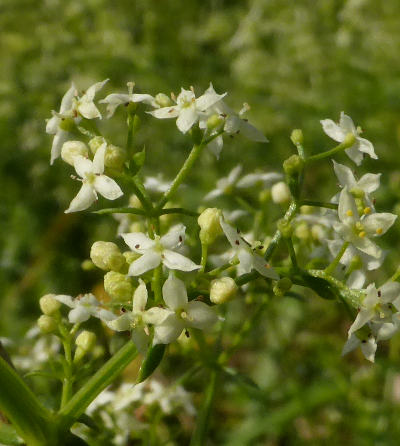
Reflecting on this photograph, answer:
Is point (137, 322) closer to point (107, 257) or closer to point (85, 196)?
point (107, 257)

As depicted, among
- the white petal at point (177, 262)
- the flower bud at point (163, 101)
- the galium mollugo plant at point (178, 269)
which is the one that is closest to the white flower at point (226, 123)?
the galium mollugo plant at point (178, 269)

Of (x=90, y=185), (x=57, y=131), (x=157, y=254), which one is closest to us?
(x=157, y=254)

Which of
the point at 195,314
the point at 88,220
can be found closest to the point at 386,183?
the point at 88,220

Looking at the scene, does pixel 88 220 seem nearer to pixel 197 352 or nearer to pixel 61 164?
pixel 61 164

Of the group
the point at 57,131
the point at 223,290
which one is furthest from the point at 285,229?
the point at 57,131

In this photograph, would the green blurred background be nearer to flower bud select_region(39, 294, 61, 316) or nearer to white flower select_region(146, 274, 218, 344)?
flower bud select_region(39, 294, 61, 316)

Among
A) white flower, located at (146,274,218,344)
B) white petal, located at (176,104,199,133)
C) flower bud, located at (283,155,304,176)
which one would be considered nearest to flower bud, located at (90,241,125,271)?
white flower, located at (146,274,218,344)

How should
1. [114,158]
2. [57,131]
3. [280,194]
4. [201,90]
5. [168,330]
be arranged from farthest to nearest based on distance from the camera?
[201,90], [280,194], [57,131], [114,158], [168,330]
